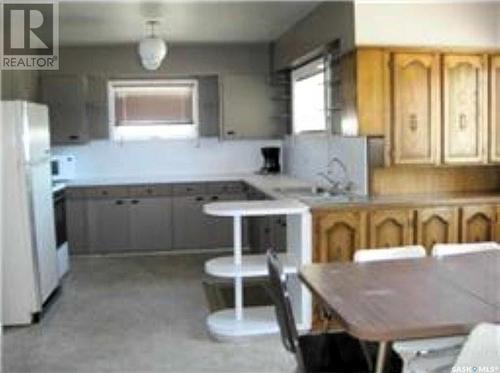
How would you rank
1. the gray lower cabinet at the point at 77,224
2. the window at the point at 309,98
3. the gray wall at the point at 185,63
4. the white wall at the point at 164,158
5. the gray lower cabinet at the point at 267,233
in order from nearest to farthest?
the gray lower cabinet at the point at 267,233 < the window at the point at 309,98 < the gray lower cabinet at the point at 77,224 < the gray wall at the point at 185,63 < the white wall at the point at 164,158

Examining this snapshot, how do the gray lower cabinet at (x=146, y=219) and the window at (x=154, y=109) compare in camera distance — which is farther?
the window at (x=154, y=109)

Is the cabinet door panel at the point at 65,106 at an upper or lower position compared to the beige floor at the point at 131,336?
upper

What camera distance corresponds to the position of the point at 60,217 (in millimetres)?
5797

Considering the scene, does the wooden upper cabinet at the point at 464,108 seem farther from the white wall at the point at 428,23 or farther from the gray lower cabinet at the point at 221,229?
the gray lower cabinet at the point at 221,229

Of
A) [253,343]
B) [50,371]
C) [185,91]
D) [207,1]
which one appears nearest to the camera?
[50,371]

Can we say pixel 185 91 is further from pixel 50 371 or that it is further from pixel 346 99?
pixel 50 371

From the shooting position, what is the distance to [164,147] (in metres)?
7.38

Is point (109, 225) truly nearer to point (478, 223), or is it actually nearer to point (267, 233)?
point (267, 233)

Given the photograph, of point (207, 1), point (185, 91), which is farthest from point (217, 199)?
point (207, 1)

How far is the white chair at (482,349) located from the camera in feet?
6.10

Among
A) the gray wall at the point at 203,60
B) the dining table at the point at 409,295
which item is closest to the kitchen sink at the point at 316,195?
the dining table at the point at 409,295

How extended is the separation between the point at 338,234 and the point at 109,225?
3.50m

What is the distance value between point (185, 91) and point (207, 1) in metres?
2.76

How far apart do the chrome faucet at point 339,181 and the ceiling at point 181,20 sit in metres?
1.32
